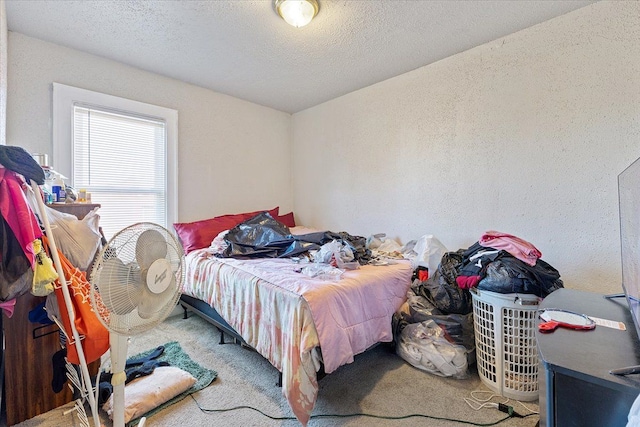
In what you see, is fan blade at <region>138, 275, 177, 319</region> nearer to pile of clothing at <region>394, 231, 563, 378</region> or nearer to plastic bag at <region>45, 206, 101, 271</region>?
plastic bag at <region>45, 206, 101, 271</region>

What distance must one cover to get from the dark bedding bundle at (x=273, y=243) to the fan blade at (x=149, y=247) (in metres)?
1.31

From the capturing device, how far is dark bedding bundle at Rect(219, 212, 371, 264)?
239cm

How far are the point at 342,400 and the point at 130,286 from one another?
131cm

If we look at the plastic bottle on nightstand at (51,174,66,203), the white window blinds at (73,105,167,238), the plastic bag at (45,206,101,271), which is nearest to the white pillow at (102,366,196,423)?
the plastic bag at (45,206,101,271)

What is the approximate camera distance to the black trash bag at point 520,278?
155 centimetres

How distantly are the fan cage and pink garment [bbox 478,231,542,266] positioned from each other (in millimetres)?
1805

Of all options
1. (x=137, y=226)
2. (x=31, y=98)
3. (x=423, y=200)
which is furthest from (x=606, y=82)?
(x=31, y=98)

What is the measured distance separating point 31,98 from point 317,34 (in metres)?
2.22

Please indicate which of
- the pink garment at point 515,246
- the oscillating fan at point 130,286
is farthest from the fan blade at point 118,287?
the pink garment at point 515,246

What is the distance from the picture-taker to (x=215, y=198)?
3.25 meters

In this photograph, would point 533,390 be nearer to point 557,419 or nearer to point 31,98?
point 557,419

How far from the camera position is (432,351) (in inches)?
73.0

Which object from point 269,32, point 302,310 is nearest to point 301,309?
point 302,310

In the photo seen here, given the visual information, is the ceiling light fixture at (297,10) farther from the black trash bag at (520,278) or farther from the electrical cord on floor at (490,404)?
the electrical cord on floor at (490,404)
